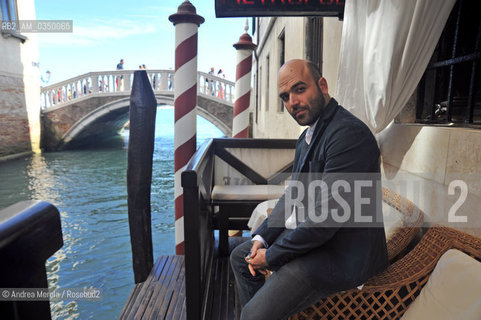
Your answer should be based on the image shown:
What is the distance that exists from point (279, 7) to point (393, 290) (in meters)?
2.10

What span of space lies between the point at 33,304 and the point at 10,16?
49.6 feet

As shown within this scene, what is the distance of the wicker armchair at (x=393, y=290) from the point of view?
123cm

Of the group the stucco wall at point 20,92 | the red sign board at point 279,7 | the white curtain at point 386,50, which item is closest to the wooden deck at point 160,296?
the white curtain at point 386,50

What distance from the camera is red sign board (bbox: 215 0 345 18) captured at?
2.46 meters

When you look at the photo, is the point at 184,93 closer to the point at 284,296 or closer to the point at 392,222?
the point at 392,222

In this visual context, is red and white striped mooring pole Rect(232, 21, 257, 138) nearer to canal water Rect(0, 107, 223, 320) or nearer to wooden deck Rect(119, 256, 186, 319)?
canal water Rect(0, 107, 223, 320)

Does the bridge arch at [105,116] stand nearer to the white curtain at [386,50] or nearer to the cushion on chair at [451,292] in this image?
the white curtain at [386,50]

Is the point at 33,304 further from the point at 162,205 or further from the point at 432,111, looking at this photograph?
the point at 162,205

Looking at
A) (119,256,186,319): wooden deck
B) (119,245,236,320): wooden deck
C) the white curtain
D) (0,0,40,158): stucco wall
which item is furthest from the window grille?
(0,0,40,158): stucco wall

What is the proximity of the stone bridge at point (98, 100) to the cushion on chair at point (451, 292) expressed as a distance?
43.7ft

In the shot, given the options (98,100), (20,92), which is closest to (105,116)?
(98,100)

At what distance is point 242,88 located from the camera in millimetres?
5277

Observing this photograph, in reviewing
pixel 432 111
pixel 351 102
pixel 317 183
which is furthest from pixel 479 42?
pixel 317 183

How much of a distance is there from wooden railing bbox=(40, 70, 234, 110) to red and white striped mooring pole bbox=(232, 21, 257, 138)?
8727 mm
